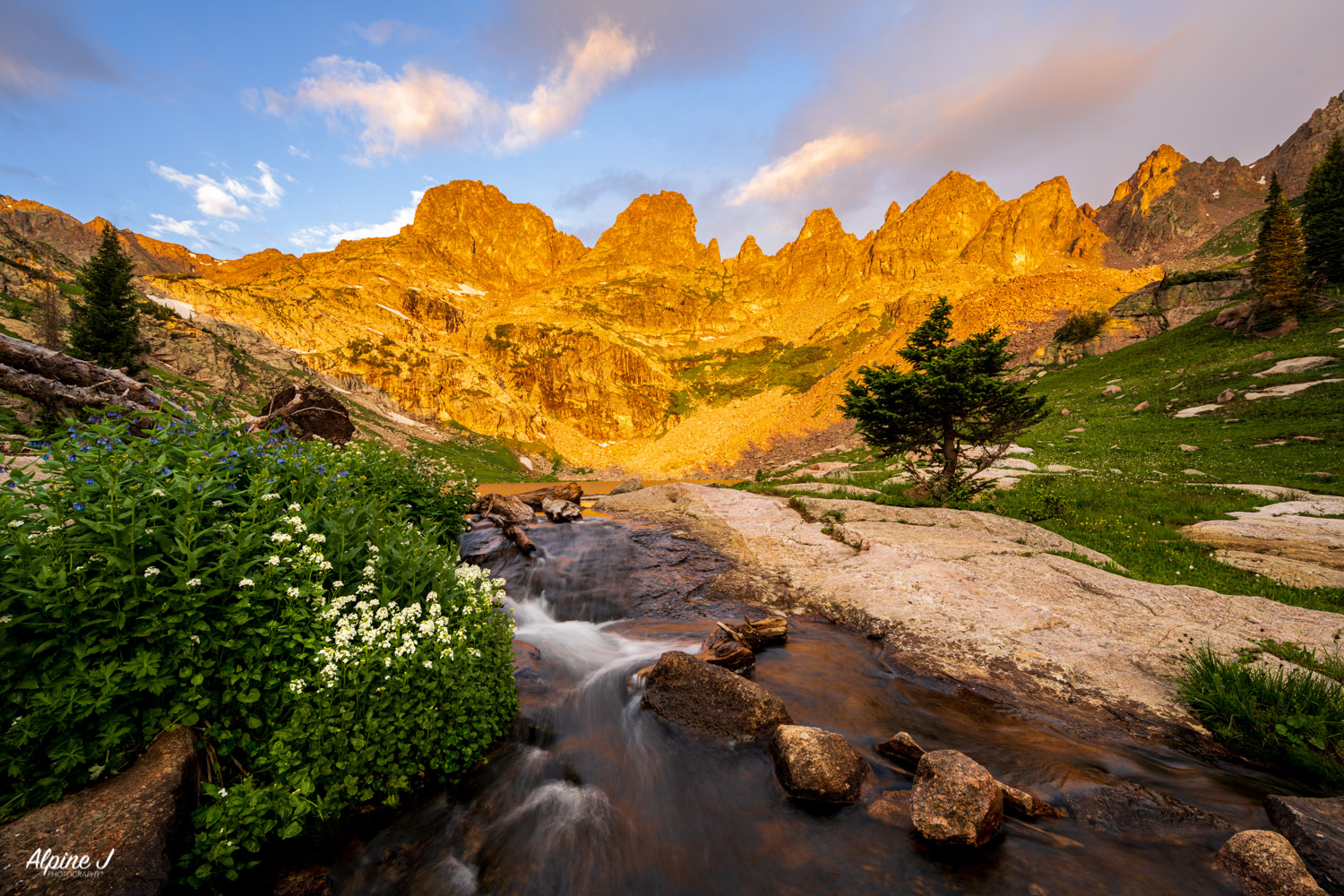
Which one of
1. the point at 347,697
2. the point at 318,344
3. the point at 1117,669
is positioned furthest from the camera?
the point at 318,344

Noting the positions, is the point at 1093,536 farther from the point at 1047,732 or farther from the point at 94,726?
the point at 94,726

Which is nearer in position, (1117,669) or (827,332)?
(1117,669)

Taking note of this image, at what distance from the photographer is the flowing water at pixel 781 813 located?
5000 mm

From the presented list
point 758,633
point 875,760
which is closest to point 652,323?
point 758,633

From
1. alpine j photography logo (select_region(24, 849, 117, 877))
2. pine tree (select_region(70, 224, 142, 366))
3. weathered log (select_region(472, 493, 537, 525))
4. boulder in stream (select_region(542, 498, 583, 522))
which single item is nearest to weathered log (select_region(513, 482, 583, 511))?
boulder in stream (select_region(542, 498, 583, 522))

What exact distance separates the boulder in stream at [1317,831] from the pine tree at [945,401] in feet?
41.7

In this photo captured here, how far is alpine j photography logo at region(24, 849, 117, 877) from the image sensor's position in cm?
330

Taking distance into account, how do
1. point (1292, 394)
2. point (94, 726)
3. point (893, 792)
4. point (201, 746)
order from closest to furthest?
1. point (94, 726)
2. point (201, 746)
3. point (893, 792)
4. point (1292, 394)

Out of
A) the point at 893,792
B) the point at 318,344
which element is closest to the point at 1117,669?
the point at 893,792

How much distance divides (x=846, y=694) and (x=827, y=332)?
536ft

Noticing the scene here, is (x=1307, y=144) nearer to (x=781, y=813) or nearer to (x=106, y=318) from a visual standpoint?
(x=781, y=813)

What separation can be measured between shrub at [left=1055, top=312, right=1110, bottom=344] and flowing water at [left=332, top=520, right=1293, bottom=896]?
3412 inches

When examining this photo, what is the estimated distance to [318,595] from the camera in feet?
16.4

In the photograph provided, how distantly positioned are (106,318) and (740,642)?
55.8 metres
